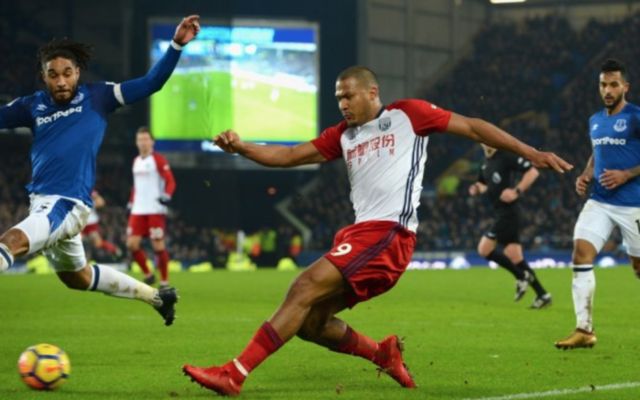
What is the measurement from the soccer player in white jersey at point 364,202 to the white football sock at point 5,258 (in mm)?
1692

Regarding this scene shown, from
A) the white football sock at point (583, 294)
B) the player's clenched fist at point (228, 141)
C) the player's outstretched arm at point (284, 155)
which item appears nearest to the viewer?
the player's clenched fist at point (228, 141)

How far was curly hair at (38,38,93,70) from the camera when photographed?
333 inches

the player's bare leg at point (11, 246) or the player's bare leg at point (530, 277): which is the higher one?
the player's bare leg at point (11, 246)

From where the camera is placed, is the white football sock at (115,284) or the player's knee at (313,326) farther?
the white football sock at (115,284)

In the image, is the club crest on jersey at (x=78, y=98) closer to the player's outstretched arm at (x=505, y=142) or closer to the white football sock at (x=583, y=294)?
the player's outstretched arm at (x=505, y=142)

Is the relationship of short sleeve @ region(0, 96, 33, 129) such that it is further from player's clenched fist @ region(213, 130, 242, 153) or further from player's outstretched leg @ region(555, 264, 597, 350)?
player's outstretched leg @ region(555, 264, 597, 350)

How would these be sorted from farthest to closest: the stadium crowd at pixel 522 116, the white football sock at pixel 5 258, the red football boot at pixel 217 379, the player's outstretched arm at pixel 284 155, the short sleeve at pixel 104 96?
the stadium crowd at pixel 522 116, the short sleeve at pixel 104 96, the white football sock at pixel 5 258, the player's outstretched arm at pixel 284 155, the red football boot at pixel 217 379

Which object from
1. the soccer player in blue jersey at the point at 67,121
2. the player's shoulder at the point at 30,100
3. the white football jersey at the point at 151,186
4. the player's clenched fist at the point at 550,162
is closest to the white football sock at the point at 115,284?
the soccer player in blue jersey at the point at 67,121

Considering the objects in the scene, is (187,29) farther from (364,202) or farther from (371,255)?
(371,255)

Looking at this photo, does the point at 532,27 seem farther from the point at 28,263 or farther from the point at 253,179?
the point at 28,263

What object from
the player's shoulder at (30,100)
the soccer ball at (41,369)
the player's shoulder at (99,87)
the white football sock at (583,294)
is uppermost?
the player's shoulder at (99,87)

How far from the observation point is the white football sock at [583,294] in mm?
9633

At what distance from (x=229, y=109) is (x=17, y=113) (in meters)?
28.3

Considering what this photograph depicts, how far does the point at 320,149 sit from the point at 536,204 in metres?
30.6
